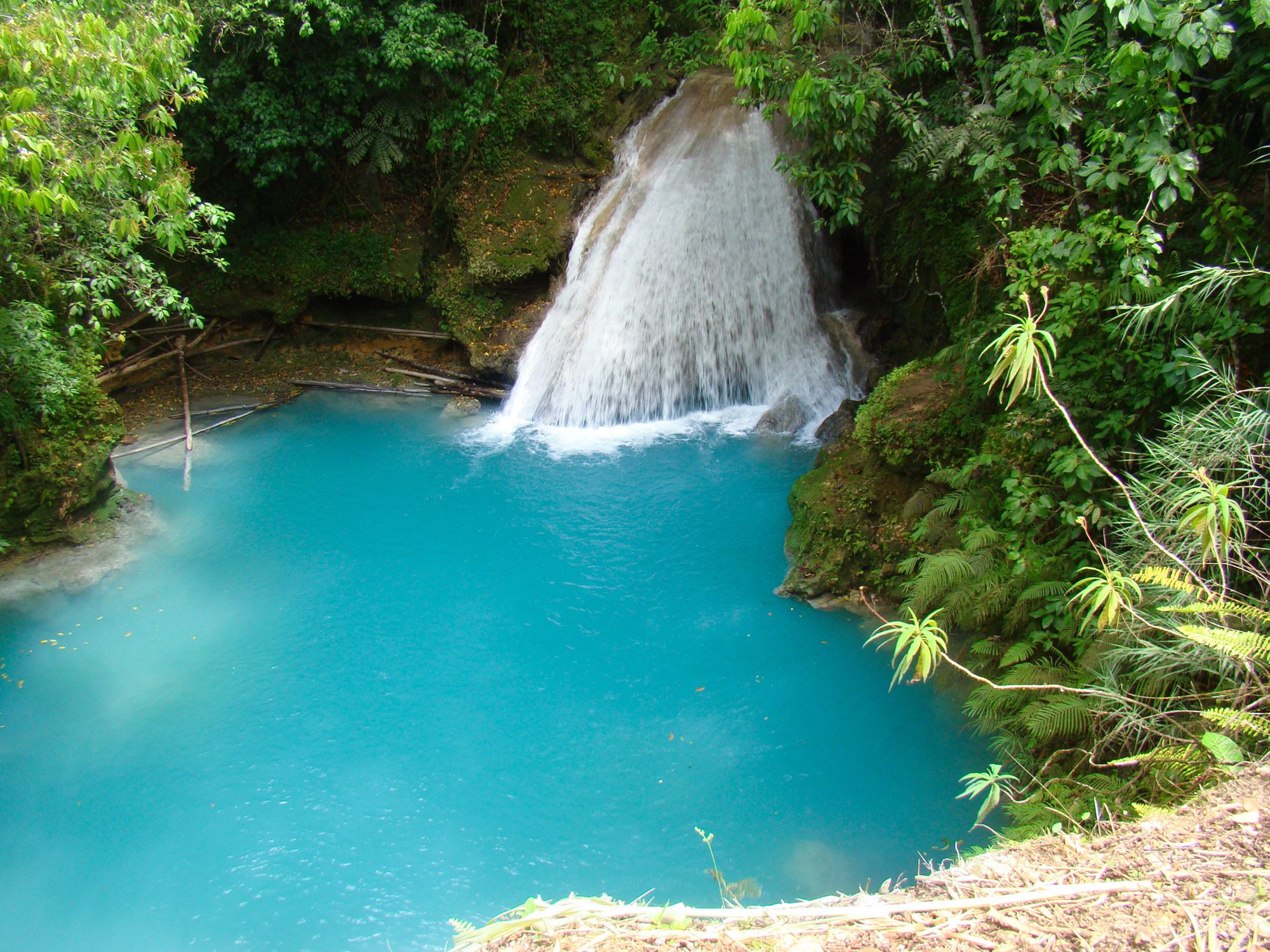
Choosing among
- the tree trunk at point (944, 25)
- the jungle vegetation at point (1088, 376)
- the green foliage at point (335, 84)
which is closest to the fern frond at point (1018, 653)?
the jungle vegetation at point (1088, 376)

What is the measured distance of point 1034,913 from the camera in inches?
97.3

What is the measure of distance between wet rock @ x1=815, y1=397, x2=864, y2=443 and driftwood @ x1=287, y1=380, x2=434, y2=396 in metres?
5.36

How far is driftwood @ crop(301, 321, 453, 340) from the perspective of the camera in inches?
472

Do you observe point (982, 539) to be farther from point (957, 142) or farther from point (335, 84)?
point (335, 84)

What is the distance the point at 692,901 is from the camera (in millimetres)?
4676

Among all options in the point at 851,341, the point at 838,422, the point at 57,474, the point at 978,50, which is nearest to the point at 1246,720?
the point at 978,50

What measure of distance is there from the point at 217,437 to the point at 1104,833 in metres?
10.2

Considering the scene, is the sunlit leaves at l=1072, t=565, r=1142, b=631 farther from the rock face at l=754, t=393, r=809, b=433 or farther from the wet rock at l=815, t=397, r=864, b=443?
the rock face at l=754, t=393, r=809, b=433

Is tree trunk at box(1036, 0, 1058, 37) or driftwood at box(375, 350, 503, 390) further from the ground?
tree trunk at box(1036, 0, 1058, 37)

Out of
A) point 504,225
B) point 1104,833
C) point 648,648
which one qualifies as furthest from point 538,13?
point 1104,833

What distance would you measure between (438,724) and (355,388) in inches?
268

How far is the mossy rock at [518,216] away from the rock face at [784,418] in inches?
151

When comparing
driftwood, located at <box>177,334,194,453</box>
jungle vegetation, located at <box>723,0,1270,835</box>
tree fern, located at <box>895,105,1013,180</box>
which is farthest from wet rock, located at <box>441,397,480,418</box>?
tree fern, located at <box>895,105,1013,180</box>

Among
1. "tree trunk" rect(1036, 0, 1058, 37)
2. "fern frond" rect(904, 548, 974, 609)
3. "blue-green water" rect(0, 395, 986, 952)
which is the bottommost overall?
"blue-green water" rect(0, 395, 986, 952)
